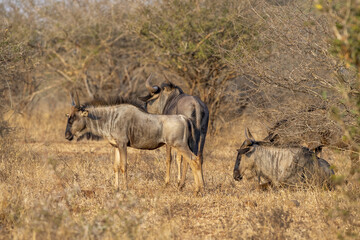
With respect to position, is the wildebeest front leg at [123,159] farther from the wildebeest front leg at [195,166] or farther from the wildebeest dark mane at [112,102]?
the wildebeest front leg at [195,166]

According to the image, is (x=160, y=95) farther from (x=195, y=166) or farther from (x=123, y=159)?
(x=195, y=166)

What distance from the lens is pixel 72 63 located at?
17.1m

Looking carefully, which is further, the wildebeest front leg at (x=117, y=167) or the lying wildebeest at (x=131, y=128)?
the wildebeest front leg at (x=117, y=167)

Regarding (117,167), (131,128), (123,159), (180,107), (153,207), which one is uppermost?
(180,107)

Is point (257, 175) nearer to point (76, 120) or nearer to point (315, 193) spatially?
point (315, 193)

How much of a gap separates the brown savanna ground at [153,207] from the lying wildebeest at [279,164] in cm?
23

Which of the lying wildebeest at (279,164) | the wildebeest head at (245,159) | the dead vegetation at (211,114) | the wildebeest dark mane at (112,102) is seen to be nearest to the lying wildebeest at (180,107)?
the dead vegetation at (211,114)

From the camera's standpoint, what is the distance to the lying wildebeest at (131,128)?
736 centimetres

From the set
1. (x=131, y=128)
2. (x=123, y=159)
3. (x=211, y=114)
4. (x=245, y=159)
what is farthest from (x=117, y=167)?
(x=211, y=114)

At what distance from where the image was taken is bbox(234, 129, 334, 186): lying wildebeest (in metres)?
7.62

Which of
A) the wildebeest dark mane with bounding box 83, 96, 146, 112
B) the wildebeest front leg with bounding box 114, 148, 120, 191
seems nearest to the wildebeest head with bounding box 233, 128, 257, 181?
the wildebeest dark mane with bounding box 83, 96, 146, 112

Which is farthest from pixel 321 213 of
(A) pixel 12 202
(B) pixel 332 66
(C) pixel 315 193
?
(A) pixel 12 202

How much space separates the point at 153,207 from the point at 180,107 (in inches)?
102

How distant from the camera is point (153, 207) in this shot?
610 centimetres
